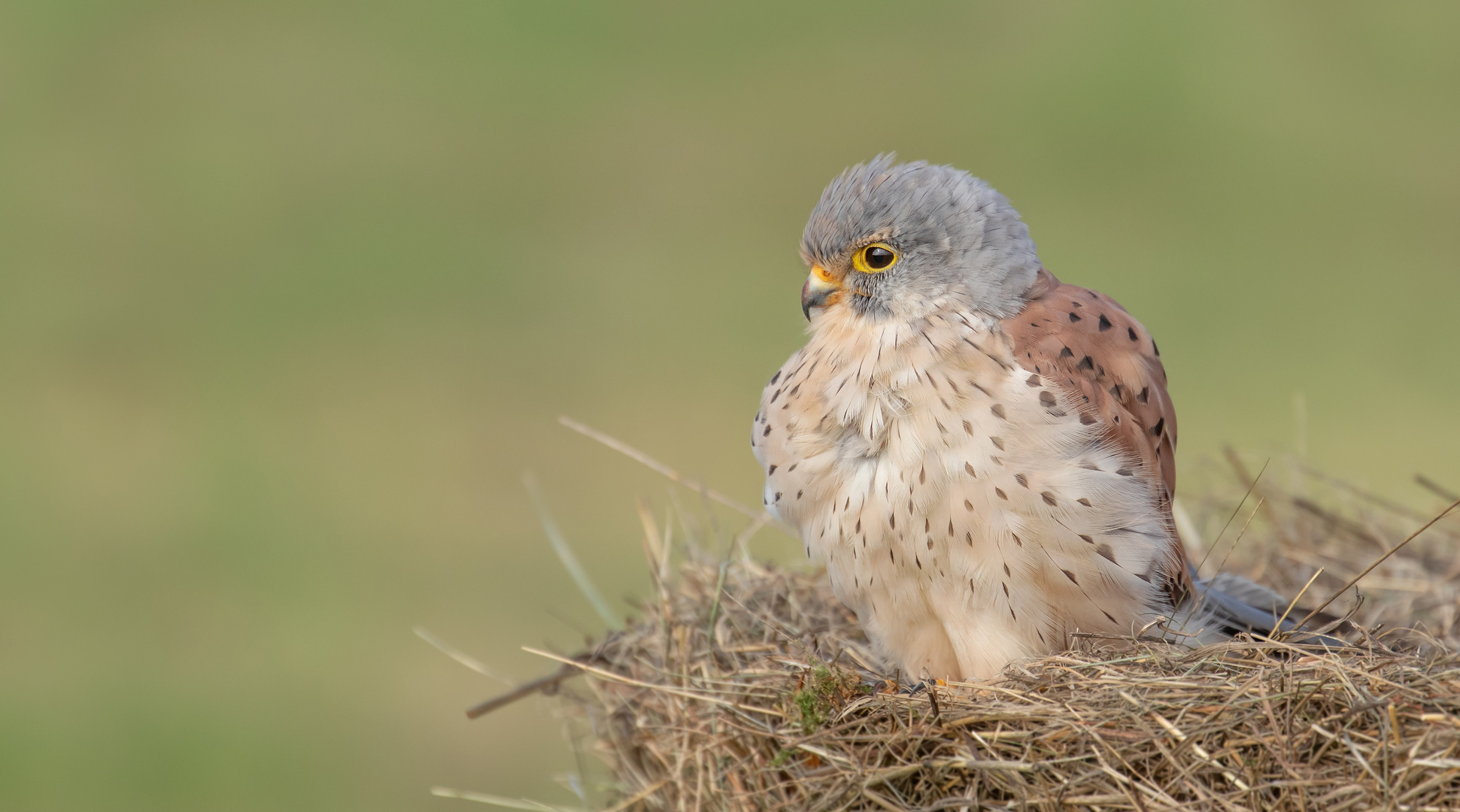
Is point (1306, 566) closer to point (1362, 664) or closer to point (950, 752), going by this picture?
point (1362, 664)

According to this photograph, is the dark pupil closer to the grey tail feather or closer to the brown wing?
the brown wing

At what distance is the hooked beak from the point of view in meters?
2.69

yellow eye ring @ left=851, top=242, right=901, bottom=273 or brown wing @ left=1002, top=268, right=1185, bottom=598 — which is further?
yellow eye ring @ left=851, top=242, right=901, bottom=273

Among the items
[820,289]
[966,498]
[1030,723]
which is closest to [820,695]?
[1030,723]

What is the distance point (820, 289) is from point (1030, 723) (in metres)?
1.04

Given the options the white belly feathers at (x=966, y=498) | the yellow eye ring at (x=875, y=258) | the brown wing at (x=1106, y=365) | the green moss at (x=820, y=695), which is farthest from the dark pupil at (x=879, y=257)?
the green moss at (x=820, y=695)

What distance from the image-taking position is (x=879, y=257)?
262 cm

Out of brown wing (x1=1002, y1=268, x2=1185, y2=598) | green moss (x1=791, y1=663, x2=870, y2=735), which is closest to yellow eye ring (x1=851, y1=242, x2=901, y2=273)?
brown wing (x1=1002, y1=268, x2=1185, y2=598)

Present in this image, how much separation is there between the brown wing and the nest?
1.36ft

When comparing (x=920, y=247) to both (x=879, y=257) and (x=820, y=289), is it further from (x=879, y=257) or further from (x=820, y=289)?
(x=820, y=289)

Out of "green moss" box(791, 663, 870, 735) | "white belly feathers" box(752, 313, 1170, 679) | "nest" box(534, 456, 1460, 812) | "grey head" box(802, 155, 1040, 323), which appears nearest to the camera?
"nest" box(534, 456, 1460, 812)

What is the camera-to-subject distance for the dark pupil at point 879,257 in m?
2.61

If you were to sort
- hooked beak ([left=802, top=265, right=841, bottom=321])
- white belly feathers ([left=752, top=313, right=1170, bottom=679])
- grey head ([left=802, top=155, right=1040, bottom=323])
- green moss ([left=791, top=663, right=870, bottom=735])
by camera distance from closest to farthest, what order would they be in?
green moss ([left=791, top=663, right=870, bottom=735]) → white belly feathers ([left=752, top=313, right=1170, bottom=679]) → grey head ([left=802, top=155, right=1040, bottom=323]) → hooked beak ([left=802, top=265, right=841, bottom=321])

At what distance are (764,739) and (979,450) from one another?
0.67 meters
